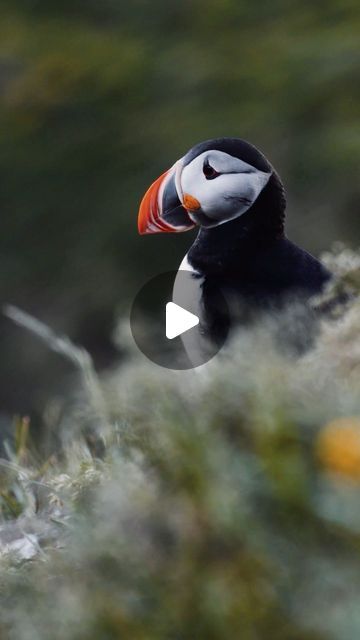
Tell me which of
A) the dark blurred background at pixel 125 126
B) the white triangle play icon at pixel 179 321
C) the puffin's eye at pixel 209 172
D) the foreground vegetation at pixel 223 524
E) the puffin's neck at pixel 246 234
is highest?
the foreground vegetation at pixel 223 524

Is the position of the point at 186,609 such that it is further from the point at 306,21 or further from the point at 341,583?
the point at 306,21

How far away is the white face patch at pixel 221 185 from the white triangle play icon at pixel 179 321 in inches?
13.0

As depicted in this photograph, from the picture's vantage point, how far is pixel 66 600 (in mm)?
1765

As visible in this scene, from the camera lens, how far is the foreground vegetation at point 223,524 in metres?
1.61

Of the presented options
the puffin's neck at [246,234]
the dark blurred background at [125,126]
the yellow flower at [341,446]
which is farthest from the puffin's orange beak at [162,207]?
the dark blurred background at [125,126]

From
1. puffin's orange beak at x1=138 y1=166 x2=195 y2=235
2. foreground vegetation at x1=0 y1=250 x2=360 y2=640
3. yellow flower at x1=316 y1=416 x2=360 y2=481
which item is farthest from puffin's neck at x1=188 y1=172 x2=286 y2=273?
yellow flower at x1=316 y1=416 x2=360 y2=481

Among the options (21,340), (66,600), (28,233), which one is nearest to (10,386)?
(21,340)

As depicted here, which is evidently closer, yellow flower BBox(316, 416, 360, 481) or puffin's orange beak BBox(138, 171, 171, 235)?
yellow flower BBox(316, 416, 360, 481)

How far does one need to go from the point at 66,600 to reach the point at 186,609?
0.19 meters

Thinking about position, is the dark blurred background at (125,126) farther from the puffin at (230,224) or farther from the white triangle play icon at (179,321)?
the white triangle play icon at (179,321)

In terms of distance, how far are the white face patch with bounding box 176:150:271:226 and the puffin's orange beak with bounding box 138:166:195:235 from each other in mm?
31

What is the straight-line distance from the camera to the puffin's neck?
3.89 metres
